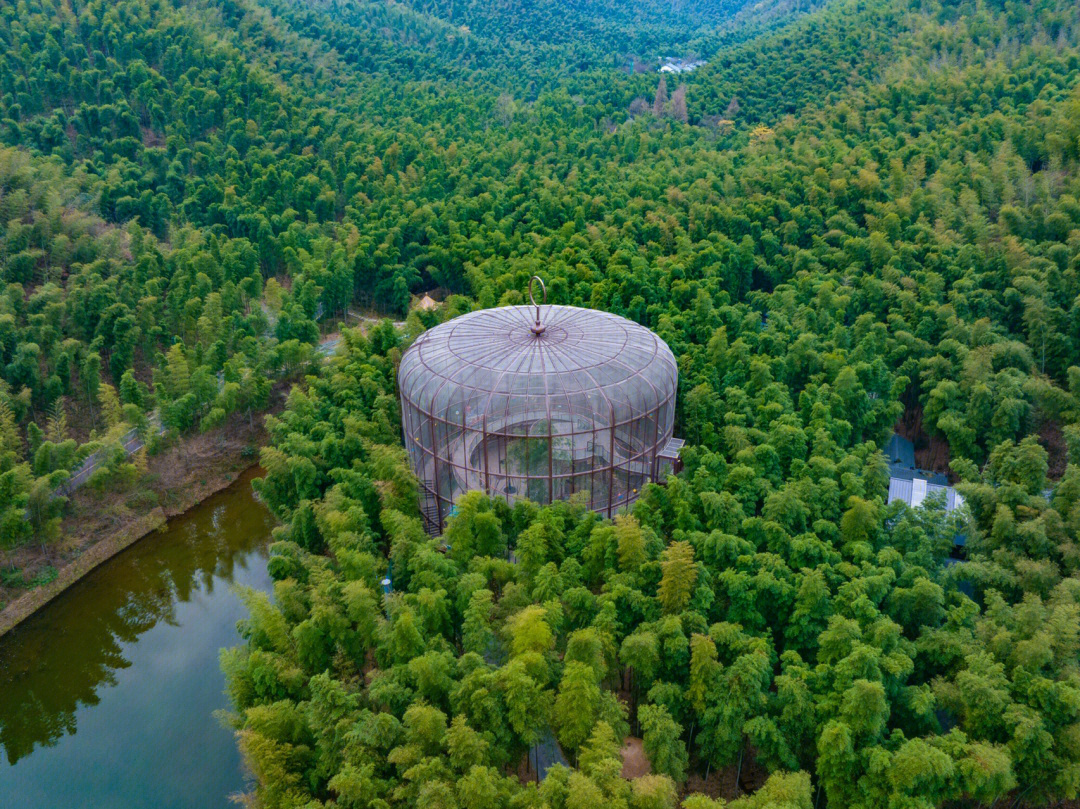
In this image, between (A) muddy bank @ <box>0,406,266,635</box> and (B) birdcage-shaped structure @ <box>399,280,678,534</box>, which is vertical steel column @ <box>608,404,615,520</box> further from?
(A) muddy bank @ <box>0,406,266,635</box>

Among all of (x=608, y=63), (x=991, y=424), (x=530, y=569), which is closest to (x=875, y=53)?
(x=608, y=63)

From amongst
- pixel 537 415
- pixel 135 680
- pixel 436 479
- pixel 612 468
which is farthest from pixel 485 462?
pixel 135 680

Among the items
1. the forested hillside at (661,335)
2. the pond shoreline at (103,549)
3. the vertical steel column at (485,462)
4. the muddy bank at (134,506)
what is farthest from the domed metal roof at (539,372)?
the muddy bank at (134,506)

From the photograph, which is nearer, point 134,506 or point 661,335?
point 134,506

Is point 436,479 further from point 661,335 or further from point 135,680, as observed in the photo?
point 661,335

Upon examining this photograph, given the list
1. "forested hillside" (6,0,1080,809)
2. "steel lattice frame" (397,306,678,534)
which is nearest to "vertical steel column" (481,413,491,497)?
"steel lattice frame" (397,306,678,534)

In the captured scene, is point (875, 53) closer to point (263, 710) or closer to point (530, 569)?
point (530, 569)
